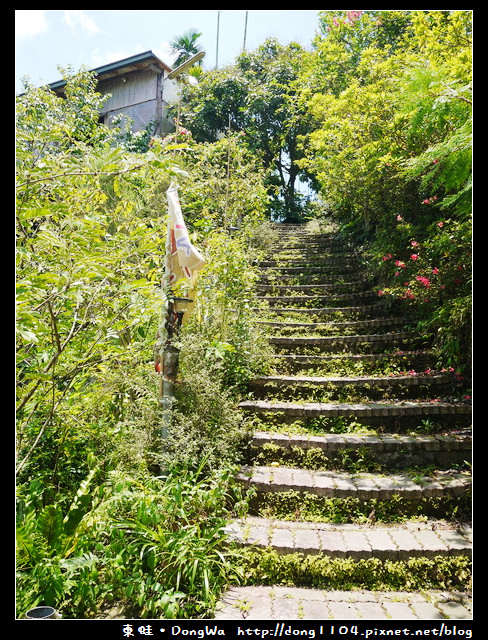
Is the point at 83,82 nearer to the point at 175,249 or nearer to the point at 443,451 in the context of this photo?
the point at 175,249

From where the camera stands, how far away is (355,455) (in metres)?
4.18

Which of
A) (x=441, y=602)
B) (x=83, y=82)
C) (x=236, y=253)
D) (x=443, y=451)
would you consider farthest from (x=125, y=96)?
(x=441, y=602)

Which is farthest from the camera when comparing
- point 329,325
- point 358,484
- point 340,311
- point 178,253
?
point 340,311

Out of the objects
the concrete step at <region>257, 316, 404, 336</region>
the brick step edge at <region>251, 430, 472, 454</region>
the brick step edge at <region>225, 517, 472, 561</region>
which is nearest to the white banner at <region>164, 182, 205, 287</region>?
the brick step edge at <region>251, 430, 472, 454</region>

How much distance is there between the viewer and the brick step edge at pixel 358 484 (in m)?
3.63

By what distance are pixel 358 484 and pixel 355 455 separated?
42 centimetres

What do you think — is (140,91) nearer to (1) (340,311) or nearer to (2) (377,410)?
(1) (340,311)

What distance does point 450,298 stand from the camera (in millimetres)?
5125

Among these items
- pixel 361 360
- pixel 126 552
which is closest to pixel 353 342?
pixel 361 360

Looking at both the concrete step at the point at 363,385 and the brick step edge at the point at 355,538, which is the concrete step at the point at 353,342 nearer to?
the concrete step at the point at 363,385

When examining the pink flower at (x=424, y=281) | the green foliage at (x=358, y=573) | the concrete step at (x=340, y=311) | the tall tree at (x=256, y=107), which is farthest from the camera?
the tall tree at (x=256, y=107)

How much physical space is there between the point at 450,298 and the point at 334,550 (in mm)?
3285

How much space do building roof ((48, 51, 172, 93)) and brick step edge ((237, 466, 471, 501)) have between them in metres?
13.1

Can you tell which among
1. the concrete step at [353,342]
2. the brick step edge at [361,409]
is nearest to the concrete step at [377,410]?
the brick step edge at [361,409]
